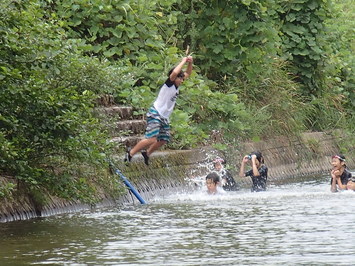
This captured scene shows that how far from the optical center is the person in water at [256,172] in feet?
59.6

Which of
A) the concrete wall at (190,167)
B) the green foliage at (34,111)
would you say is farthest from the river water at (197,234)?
the green foliage at (34,111)

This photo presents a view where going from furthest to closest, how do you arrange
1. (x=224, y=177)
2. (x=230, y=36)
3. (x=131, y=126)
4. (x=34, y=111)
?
(x=230, y=36)
(x=224, y=177)
(x=131, y=126)
(x=34, y=111)

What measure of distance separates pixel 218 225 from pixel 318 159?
11.0 metres

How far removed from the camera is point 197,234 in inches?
455

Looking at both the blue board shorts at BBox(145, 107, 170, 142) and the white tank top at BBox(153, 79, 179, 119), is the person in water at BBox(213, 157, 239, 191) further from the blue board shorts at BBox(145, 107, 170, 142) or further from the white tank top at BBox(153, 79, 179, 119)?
the white tank top at BBox(153, 79, 179, 119)

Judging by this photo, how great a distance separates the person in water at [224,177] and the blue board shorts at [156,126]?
2.06 m

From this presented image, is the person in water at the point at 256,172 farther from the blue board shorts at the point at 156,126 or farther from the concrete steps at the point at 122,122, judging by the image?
the blue board shorts at the point at 156,126

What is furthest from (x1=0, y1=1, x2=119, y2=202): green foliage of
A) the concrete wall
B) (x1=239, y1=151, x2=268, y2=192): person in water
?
(x1=239, y1=151, x2=268, y2=192): person in water

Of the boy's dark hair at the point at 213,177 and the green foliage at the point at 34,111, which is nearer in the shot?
the green foliage at the point at 34,111

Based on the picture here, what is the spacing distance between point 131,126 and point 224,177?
77.4 inches

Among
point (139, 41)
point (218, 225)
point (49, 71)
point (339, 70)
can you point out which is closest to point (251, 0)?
point (139, 41)

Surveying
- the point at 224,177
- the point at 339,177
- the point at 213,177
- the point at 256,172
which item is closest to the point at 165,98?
the point at 213,177

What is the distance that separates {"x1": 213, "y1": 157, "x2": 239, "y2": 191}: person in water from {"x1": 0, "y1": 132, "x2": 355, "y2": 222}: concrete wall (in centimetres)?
22

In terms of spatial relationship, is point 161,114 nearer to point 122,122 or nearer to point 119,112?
point 122,122
